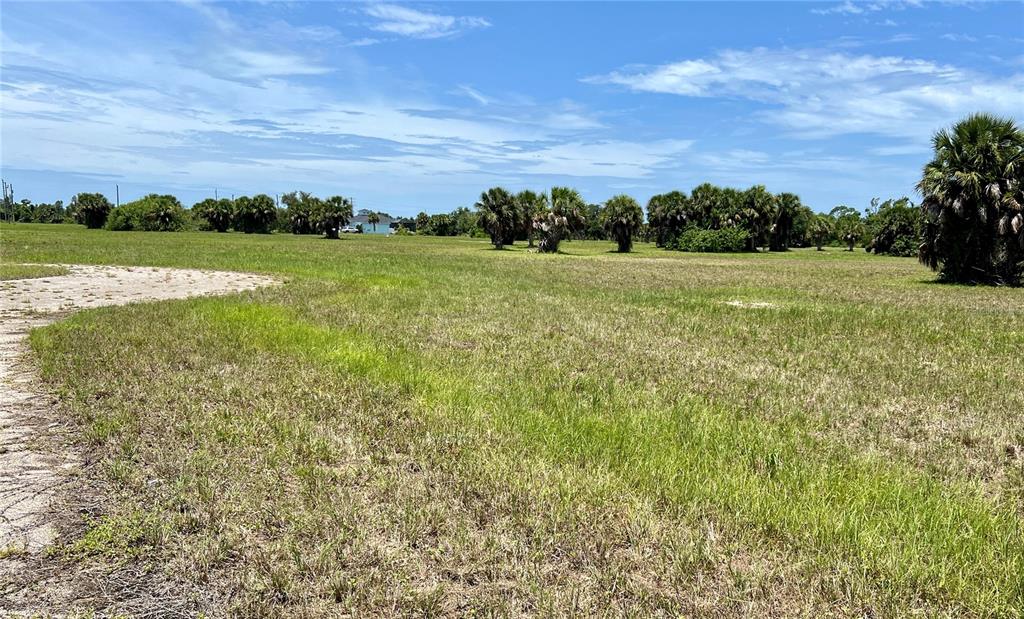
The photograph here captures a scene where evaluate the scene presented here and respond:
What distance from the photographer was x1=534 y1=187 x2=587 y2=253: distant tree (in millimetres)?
60844

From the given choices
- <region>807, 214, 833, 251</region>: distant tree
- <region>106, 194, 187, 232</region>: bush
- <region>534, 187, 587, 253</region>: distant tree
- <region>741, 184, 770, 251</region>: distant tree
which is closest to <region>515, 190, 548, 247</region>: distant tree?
<region>534, 187, 587, 253</region>: distant tree

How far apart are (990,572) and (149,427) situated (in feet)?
21.0

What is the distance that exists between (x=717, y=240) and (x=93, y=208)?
103 metres

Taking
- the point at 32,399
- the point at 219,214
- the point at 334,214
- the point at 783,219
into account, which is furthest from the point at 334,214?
the point at 32,399

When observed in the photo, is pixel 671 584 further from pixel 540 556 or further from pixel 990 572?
pixel 990 572

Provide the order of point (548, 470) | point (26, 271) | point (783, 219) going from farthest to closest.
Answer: point (783, 219) < point (26, 271) < point (548, 470)

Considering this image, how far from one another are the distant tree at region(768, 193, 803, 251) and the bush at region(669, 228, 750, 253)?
9.15 metres

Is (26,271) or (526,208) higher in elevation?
(526,208)

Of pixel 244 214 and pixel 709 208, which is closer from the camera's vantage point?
pixel 709 208

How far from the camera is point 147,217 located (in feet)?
323

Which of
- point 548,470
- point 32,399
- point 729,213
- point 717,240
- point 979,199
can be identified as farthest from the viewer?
point 729,213

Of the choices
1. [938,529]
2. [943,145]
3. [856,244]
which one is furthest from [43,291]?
[856,244]

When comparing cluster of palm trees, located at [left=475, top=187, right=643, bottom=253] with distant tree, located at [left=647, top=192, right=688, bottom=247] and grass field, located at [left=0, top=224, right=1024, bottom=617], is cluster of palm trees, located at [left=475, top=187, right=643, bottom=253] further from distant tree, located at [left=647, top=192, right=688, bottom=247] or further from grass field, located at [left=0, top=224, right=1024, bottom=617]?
grass field, located at [left=0, top=224, right=1024, bottom=617]

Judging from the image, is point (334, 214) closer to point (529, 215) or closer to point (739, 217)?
point (529, 215)
